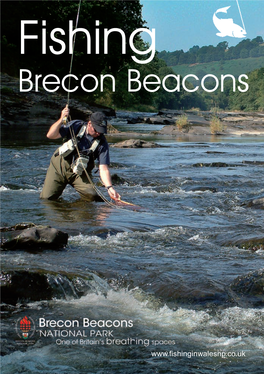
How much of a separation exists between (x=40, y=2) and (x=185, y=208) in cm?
3572

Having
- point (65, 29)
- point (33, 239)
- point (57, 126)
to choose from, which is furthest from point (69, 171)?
point (65, 29)

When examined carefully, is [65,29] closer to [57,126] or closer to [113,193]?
[57,126]

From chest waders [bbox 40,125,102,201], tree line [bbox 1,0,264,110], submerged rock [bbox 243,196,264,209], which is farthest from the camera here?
tree line [bbox 1,0,264,110]

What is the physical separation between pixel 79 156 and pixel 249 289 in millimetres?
4117

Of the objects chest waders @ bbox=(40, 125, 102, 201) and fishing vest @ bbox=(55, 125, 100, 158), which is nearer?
fishing vest @ bbox=(55, 125, 100, 158)

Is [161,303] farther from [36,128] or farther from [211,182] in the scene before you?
[36,128]

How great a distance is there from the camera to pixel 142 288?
550cm

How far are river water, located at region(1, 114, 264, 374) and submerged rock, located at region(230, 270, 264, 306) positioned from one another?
6 cm

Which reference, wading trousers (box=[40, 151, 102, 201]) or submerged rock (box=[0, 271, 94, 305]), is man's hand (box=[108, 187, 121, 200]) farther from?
submerged rock (box=[0, 271, 94, 305])

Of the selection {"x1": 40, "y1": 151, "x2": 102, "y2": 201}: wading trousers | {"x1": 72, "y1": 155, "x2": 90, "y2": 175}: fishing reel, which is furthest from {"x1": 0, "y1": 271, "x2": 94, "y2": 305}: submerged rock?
{"x1": 40, "y1": 151, "x2": 102, "y2": 201}: wading trousers

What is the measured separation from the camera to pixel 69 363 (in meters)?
3.95

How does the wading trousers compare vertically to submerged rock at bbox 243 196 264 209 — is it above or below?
above

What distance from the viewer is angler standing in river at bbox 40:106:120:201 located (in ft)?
26.3

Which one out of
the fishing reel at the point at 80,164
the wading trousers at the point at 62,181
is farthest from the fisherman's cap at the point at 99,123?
the wading trousers at the point at 62,181
